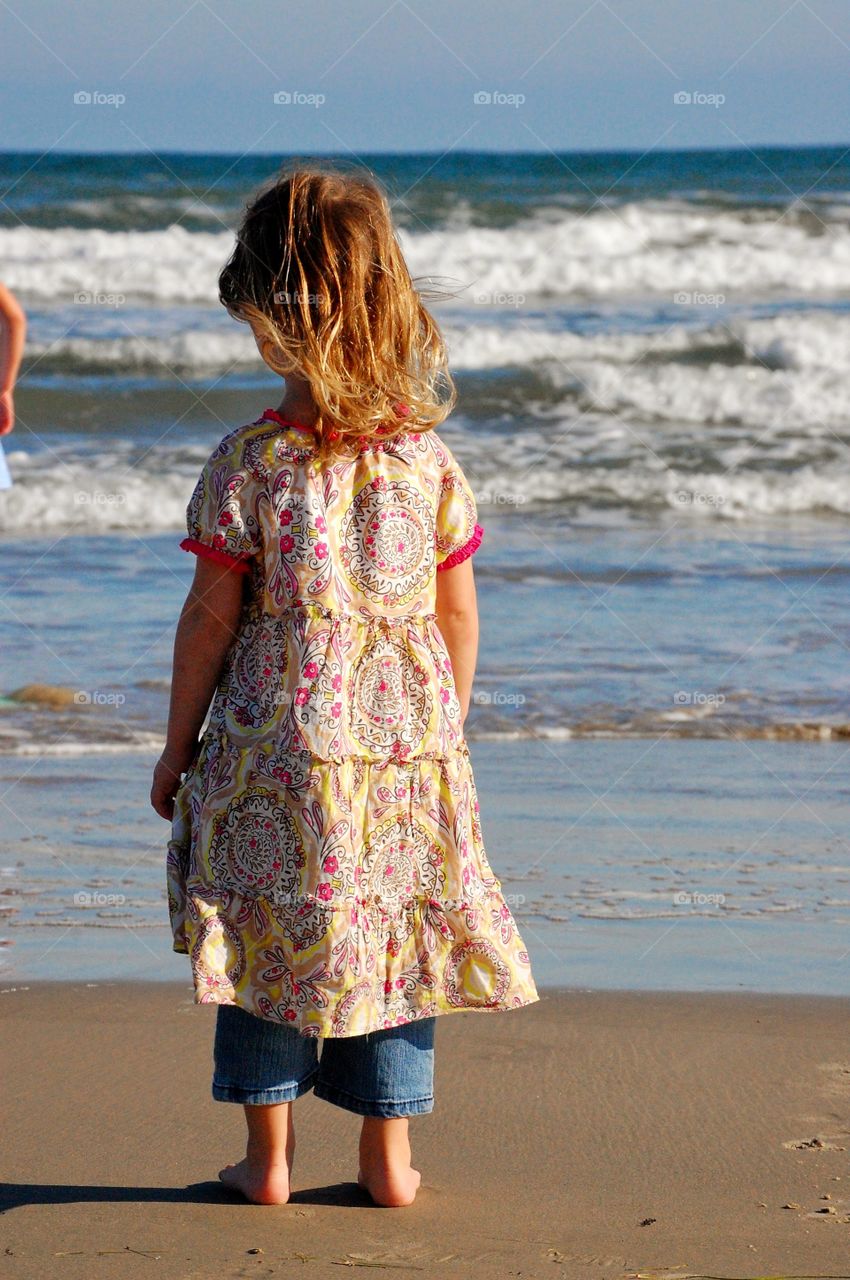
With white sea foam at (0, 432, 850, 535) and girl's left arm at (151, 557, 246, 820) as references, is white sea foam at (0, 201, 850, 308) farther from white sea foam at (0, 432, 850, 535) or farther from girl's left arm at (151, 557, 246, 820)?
girl's left arm at (151, 557, 246, 820)

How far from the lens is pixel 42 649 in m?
5.96

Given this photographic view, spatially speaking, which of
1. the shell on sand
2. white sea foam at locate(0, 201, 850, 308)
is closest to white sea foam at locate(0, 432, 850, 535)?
the shell on sand

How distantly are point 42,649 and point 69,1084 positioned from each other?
140 inches

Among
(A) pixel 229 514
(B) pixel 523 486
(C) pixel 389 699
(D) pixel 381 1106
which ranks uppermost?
(B) pixel 523 486

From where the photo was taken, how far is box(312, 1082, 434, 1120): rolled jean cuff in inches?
84.5

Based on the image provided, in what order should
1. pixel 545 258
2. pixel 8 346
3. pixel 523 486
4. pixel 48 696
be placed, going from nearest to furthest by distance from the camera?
pixel 8 346 → pixel 48 696 → pixel 523 486 → pixel 545 258

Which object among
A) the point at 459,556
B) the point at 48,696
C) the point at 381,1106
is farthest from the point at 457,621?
the point at 48,696

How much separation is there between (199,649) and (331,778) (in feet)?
0.83

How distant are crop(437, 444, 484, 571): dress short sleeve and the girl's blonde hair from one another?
0.11 meters

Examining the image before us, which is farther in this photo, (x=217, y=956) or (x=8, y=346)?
(x=217, y=956)

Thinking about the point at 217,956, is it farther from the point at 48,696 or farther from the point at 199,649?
the point at 48,696

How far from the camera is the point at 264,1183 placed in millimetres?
2129

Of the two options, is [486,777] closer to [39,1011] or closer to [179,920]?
[39,1011]

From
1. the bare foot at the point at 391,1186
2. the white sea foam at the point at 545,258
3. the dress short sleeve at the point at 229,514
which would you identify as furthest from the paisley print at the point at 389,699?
the white sea foam at the point at 545,258
